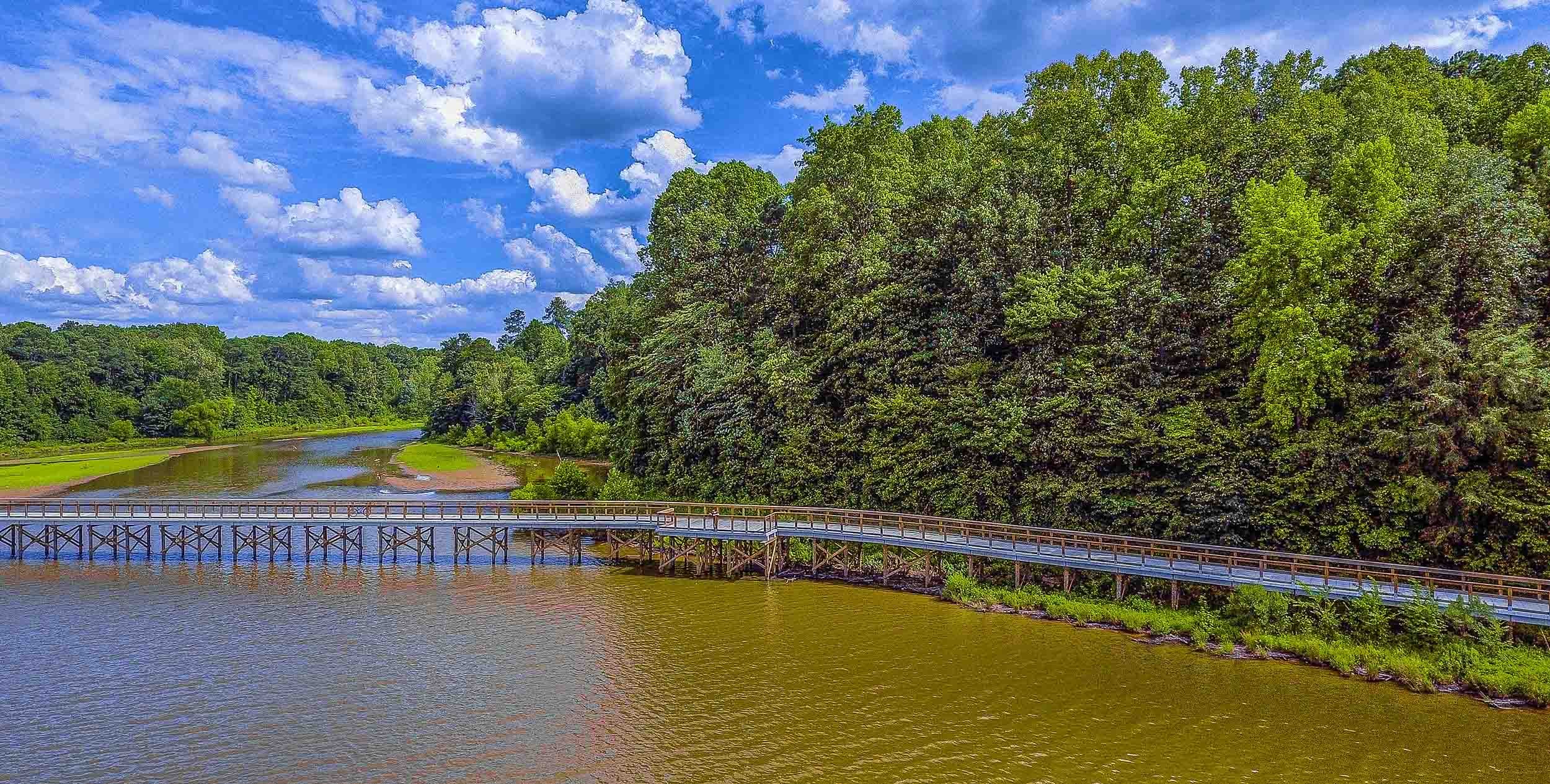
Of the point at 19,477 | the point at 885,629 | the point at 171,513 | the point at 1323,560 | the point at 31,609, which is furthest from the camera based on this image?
the point at 19,477

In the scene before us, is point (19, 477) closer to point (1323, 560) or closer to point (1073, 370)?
point (1073, 370)

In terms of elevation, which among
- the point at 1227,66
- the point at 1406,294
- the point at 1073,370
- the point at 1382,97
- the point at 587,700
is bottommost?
the point at 587,700

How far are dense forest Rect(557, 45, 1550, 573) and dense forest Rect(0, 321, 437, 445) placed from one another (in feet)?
301

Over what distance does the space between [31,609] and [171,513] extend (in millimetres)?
9883

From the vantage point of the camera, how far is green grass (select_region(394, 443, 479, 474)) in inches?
2936

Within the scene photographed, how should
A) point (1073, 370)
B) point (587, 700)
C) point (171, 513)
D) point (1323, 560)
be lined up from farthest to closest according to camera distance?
point (171, 513)
point (1073, 370)
point (1323, 560)
point (587, 700)

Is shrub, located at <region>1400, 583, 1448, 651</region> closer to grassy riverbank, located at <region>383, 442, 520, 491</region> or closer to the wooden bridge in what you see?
the wooden bridge

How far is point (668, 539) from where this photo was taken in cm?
3588

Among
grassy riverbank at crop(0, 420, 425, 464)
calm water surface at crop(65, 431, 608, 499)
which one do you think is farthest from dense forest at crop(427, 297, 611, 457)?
grassy riverbank at crop(0, 420, 425, 464)

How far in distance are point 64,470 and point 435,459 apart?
30345 mm

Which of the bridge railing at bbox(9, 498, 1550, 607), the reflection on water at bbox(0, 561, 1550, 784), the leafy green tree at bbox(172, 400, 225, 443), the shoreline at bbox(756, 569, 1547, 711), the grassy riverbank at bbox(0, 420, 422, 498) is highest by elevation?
the leafy green tree at bbox(172, 400, 225, 443)

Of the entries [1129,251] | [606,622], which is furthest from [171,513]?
[1129,251]

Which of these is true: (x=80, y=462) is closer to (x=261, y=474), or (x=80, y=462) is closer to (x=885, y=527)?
(x=261, y=474)

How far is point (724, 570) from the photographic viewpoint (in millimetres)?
33438
